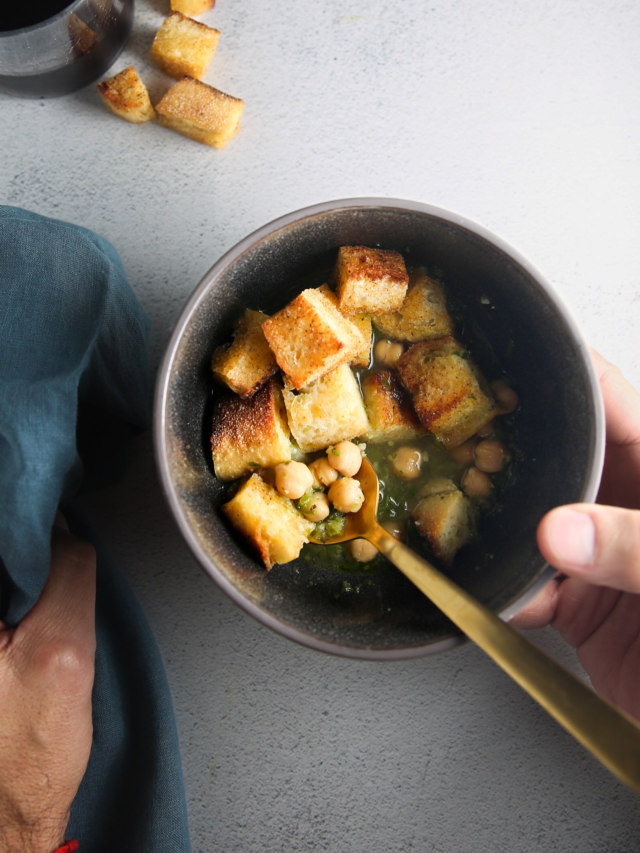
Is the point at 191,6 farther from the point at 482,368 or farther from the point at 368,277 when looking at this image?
the point at 482,368

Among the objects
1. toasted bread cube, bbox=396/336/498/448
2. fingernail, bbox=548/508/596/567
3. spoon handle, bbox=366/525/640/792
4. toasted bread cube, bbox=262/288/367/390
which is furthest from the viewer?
toasted bread cube, bbox=396/336/498/448

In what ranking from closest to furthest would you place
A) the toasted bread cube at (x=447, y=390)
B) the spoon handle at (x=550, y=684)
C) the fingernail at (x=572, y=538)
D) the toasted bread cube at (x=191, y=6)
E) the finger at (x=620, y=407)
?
the spoon handle at (x=550, y=684) → the fingernail at (x=572, y=538) → the toasted bread cube at (x=447, y=390) → the finger at (x=620, y=407) → the toasted bread cube at (x=191, y=6)

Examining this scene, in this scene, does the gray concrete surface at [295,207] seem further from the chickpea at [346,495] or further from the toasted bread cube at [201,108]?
the chickpea at [346,495]

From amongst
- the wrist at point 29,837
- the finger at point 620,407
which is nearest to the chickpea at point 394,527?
the finger at point 620,407

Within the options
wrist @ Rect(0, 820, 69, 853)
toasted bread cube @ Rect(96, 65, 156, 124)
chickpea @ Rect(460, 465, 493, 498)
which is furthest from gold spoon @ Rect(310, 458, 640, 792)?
toasted bread cube @ Rect(96, 65, 156, 124)

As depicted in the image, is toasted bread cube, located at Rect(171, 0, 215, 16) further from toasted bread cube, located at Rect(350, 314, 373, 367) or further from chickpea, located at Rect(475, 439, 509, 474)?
chickpea, located at Rect(475, 439, 509, 474)

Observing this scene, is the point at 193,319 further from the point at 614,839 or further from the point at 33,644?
the point at 614,839

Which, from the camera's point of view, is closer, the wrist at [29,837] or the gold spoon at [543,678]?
the gold spoon at [543,678]

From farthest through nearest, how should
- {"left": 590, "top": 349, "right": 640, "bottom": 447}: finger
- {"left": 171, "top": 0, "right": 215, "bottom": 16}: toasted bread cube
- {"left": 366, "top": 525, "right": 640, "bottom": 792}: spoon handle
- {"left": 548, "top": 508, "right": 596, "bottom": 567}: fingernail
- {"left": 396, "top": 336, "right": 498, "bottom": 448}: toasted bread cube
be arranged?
{"left": 171, "top": 0, "right": 215, "bottom": 16}: toasted bread cube, {"left": 590, "top": 349, "right": 640, "bottom": 447}: finger, {"left": 396, "top": 336, "right": 498, "bottom": 448}: toasted bread cube, {"left": 548, "top": 508, "right": 596, "bottom": 567}: fingernail, {"left": 366, "top": 525, "right": 640, "bottom": 792}: spoon handle
